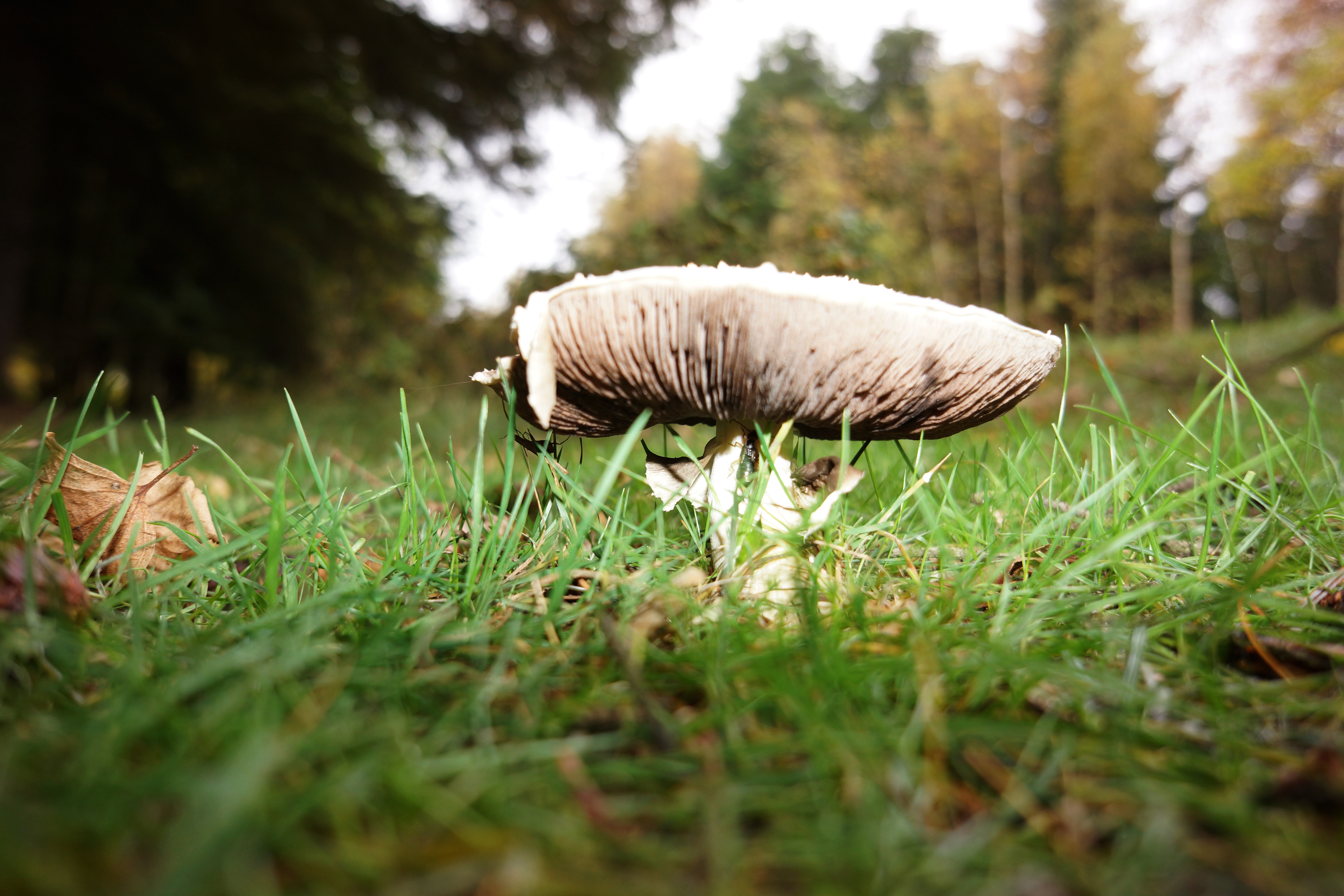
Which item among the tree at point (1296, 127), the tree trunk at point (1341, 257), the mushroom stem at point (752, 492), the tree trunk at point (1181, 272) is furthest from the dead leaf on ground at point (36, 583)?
the tree trunk at point (1181, 272)

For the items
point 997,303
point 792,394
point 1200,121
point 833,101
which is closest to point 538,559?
point 792,394

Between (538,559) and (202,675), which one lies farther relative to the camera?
(538,559)

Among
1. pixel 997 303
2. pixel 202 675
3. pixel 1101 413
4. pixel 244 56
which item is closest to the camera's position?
pixel 202 675

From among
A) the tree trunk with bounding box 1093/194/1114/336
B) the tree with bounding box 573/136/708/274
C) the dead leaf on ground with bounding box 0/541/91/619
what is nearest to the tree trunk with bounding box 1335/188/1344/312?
the tree trunk with bounding box 1093/194/1114/336

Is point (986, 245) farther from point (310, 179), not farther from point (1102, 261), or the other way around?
point (310, 179)

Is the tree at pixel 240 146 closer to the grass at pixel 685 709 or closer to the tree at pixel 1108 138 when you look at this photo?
the grass at pixel 685 709

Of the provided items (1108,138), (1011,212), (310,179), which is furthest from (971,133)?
(310,179)

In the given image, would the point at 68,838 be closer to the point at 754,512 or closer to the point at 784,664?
the point at 784,664
